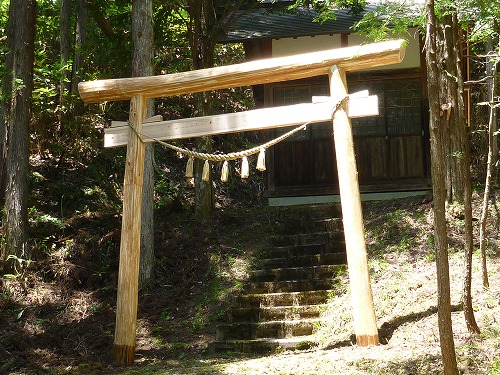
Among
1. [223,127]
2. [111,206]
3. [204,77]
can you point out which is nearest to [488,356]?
[223,127]

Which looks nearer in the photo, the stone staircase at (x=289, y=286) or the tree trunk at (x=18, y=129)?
the stone staircase at (x=289, y=286)

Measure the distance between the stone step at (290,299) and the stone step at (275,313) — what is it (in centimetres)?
16

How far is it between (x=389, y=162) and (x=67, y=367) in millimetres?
7942

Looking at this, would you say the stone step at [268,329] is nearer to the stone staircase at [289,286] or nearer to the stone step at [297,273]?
the stone staircase at [289,286]

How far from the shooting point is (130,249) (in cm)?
816

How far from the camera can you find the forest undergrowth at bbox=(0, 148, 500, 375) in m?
7.05

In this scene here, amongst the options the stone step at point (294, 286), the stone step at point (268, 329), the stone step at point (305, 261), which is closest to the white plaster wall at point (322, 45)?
the stone step at point (305, 261)

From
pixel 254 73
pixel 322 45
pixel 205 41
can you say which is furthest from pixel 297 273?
pixel 205 41

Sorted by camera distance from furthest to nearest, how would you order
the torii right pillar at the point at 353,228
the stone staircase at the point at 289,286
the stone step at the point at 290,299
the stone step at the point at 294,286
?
the stone step at the point at 294,286
the stone step at the point at 290,299
the stone staircase at the point at 289,286
the torii right pillar at the point at 353,228

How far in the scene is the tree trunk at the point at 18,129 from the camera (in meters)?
9.80

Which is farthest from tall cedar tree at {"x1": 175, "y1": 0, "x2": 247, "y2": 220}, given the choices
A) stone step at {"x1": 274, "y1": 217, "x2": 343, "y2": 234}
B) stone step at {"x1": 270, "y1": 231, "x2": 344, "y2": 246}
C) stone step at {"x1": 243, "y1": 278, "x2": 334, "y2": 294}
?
stone step at {"x1": 243, "y1": 278, "x2": 334, "y2": 294}

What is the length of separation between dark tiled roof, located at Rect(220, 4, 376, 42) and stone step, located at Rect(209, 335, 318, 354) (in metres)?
6.33

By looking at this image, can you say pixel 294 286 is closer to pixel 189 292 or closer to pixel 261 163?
pixel 189 292

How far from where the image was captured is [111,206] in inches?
496
